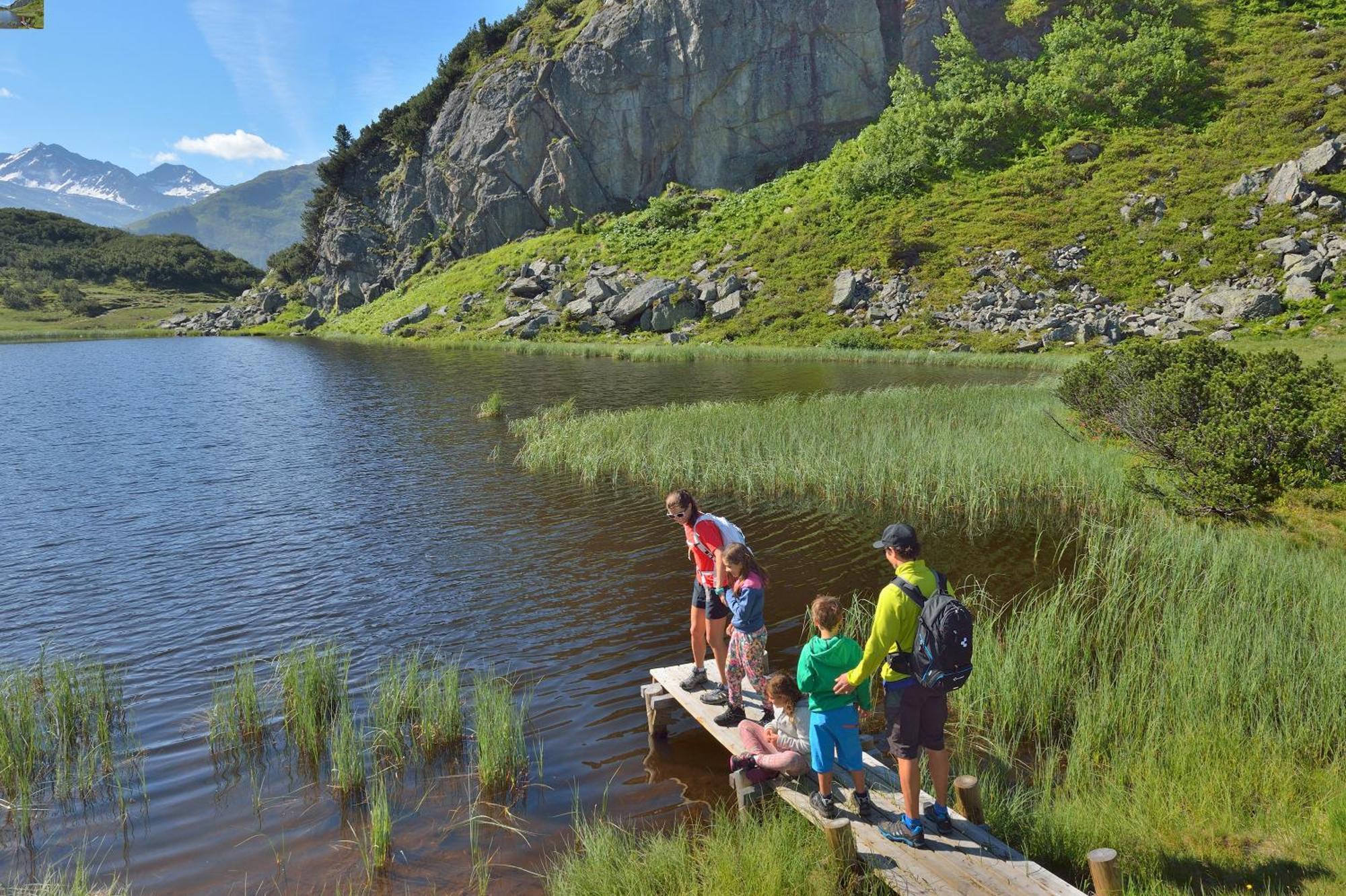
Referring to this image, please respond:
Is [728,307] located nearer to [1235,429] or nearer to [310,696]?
[1235,429]

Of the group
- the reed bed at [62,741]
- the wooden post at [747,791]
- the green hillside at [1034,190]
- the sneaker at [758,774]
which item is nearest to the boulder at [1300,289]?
the green hillside at [1034,190]

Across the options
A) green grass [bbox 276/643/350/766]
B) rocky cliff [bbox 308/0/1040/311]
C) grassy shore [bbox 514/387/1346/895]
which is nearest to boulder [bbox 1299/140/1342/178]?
rocky cliff [bbox 308/0/1040/311]

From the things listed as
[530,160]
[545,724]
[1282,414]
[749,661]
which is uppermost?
[530,160]

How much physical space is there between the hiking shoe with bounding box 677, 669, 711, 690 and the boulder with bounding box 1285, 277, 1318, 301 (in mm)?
47717

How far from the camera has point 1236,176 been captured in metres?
54.0

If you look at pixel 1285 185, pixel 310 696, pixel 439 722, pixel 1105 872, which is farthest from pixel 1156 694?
pixel 1285 185

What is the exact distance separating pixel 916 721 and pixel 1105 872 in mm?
1535

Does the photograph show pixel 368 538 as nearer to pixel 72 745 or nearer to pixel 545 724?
pixel 72 745

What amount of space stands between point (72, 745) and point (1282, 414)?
18734 mm

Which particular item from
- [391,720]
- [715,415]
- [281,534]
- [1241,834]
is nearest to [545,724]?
[391,720]

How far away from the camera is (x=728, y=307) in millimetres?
62938

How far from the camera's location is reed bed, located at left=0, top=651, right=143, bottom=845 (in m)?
7.29

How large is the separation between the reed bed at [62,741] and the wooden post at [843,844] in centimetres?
666

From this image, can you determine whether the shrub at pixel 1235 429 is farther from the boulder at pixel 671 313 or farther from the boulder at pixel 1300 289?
the boulder at pixel 671 313
